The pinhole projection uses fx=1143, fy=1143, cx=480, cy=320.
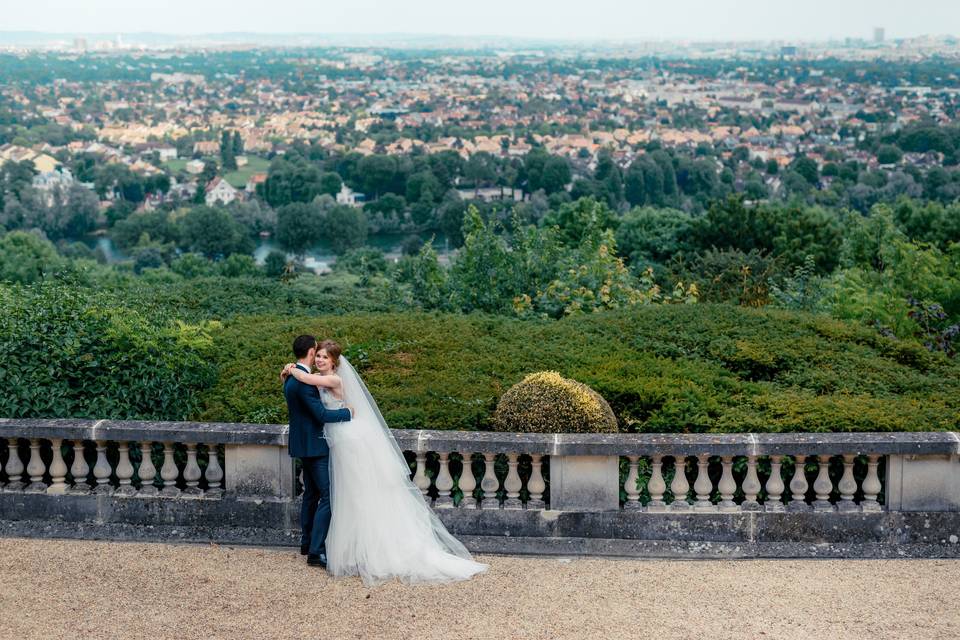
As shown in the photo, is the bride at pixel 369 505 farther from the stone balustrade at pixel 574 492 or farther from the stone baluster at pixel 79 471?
the stone baluster at pixel 79 471

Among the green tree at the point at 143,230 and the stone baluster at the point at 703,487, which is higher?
the stone baluster at the point at 703,487

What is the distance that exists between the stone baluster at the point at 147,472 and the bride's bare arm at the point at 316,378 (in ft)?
4.23

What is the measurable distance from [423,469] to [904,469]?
2758mm

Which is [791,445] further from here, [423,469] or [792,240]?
[792,240]

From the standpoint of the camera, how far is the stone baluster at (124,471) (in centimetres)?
687

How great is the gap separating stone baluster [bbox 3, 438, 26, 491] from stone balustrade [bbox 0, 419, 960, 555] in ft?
0.19

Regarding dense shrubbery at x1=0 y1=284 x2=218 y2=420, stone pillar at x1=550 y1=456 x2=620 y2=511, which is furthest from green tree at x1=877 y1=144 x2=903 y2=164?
stone pillar at x1=550 y1=456 x2=620 y2=511

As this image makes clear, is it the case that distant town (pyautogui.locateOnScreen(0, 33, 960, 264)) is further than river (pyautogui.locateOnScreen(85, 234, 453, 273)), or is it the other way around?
distant town (pyautogui.locateOnScreen(0, 33, 960, 264))

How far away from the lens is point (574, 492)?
6594 mm

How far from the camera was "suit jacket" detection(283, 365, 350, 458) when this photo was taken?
20.2ft

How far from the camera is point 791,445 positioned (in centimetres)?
649

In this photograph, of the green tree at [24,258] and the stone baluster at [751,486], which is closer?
the stone baluster at [751,486]

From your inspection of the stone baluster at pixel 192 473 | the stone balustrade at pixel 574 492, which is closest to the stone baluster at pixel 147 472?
the stone balustrade at pixel 574 492

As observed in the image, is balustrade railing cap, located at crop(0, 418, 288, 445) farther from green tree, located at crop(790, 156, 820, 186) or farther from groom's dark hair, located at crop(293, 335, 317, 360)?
green tree, located at crop(790, 156, 820, 186)
